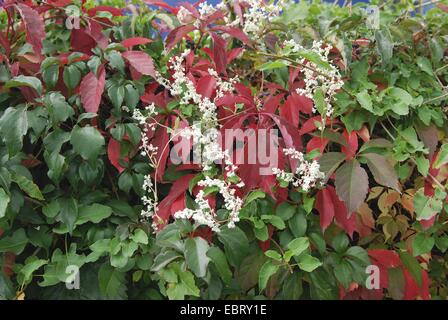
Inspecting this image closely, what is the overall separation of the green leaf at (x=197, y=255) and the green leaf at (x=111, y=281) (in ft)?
0.71

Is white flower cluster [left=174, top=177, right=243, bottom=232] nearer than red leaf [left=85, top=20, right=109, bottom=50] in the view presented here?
Yes

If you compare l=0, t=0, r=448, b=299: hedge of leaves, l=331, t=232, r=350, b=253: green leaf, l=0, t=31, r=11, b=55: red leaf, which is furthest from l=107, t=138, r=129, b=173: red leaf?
l=331, t=232, r=350, b=253: green leaf

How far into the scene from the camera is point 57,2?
134 centimetres

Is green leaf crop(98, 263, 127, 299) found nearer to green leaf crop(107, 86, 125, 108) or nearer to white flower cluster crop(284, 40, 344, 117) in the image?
green leaf crop(107, 86, 125, 108)

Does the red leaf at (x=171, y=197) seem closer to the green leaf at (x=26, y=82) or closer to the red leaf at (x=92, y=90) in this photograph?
the red leaf at (x=92, y=90)

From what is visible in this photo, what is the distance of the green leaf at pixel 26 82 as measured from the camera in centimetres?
121

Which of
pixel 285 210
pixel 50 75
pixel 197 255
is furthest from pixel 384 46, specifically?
pixel 50 75

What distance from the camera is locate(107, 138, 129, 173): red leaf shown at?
1.28 metres

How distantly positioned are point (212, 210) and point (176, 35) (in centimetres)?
47

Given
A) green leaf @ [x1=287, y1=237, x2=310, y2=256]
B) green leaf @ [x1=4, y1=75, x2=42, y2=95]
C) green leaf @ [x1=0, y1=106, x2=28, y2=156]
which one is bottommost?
green leaf @ [x1=287, y1=237, x2=310, y2=256]

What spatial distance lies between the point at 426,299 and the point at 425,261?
103mm

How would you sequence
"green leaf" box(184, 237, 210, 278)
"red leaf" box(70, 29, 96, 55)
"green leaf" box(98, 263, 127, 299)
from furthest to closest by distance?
1. "red leaf" box(70, 29, 96, 55)
2. "green leaf" box(98, 263, 127, 299)
3. "green leaf" box(184, 237, 210, 278)

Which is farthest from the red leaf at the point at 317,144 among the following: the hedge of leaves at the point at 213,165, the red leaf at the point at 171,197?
the red leaf at the point at 171,197
